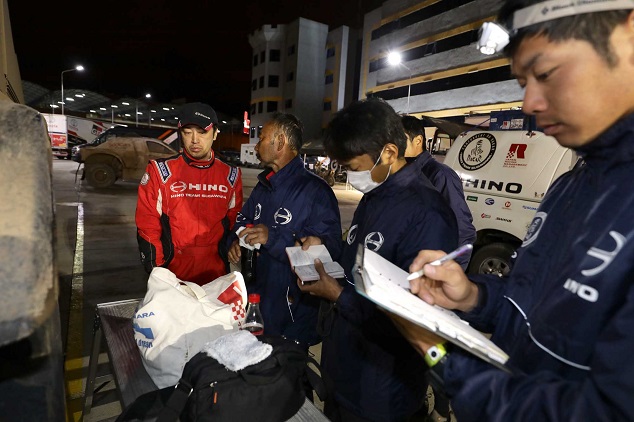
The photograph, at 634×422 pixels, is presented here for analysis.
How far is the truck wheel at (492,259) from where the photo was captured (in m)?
4.84

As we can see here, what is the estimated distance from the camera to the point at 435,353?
900 mm

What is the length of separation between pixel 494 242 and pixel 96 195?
11575mm

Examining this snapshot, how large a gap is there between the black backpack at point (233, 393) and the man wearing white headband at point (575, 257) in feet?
1.74

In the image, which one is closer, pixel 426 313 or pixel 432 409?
pixel 426 313

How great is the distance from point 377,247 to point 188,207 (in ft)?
5.42

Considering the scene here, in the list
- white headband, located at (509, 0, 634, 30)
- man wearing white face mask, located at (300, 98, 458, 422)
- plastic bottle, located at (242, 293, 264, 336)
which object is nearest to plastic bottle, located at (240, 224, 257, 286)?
plastic bottle, located at (242, 293, 264, 336)

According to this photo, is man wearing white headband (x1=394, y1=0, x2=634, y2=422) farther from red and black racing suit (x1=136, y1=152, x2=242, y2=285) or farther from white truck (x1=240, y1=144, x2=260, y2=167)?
white truck (x1=240, y1=144, x2=260, y2=167)

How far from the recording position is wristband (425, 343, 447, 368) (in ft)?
2.92

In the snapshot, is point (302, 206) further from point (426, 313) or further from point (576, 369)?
point (576, 369)

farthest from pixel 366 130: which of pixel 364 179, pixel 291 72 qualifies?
pixel 291 72

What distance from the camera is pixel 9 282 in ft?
1.74

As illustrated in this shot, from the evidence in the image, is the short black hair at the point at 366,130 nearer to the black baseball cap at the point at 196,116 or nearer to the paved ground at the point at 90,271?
the paved ground at the point at 90,271

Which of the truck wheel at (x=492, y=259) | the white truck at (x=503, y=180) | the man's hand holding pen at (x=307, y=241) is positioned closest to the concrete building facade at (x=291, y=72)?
the white truck at (x=503, y=180)

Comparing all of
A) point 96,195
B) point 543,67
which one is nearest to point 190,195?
point 543,67
